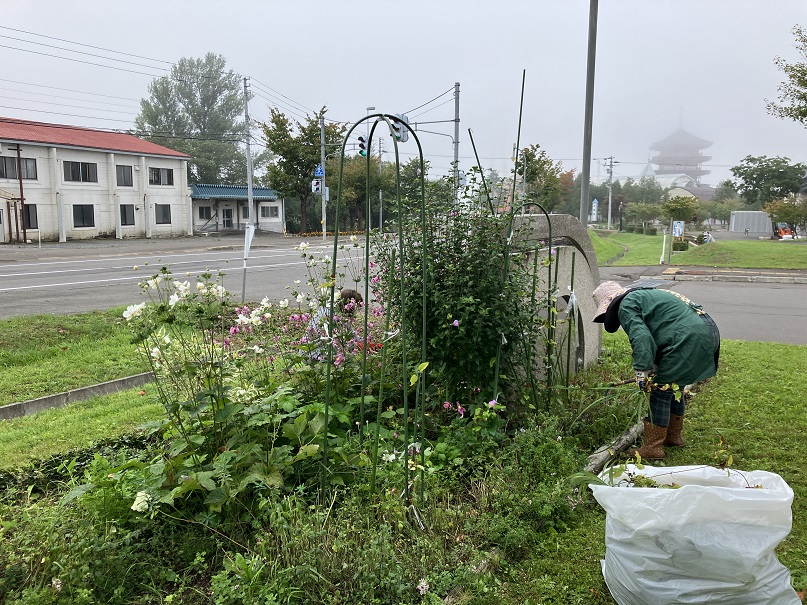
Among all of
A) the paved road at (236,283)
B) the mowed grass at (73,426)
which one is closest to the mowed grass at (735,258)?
the paved road at (236,283)

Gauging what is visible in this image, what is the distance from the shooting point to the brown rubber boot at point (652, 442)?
4.61 meters

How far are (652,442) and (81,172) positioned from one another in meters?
36.2

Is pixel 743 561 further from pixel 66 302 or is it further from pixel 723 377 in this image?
pixel 66 302

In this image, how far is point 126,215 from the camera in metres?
36.9

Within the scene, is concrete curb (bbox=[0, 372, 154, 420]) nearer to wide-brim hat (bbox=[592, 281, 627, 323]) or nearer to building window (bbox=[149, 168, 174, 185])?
wide-brim hat (bbox=[592, 281, 627, 323])

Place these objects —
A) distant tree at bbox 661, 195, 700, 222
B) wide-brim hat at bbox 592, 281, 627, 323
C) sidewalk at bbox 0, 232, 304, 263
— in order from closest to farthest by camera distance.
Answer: wide-brim hat at bbox 592, 281, 627, 323 → sidewalk at bbox 0, 232, 304, 263 → distant tree at bbox 661, 195, 700, 222

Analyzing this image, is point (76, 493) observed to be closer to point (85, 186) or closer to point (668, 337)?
point (668, 337)

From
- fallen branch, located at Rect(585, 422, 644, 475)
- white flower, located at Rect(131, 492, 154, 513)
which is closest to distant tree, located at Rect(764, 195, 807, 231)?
fallen branch, located at Rect(585, 422, 644, 475)

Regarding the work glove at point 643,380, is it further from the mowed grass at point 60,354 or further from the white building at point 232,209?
the white building at point 232,209

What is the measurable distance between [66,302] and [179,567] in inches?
426

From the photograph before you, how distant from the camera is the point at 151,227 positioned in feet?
125

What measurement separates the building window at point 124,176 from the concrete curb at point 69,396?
109ft

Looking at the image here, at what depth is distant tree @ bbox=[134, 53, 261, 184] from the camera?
63531mm

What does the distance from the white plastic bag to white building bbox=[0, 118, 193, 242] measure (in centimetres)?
3341
